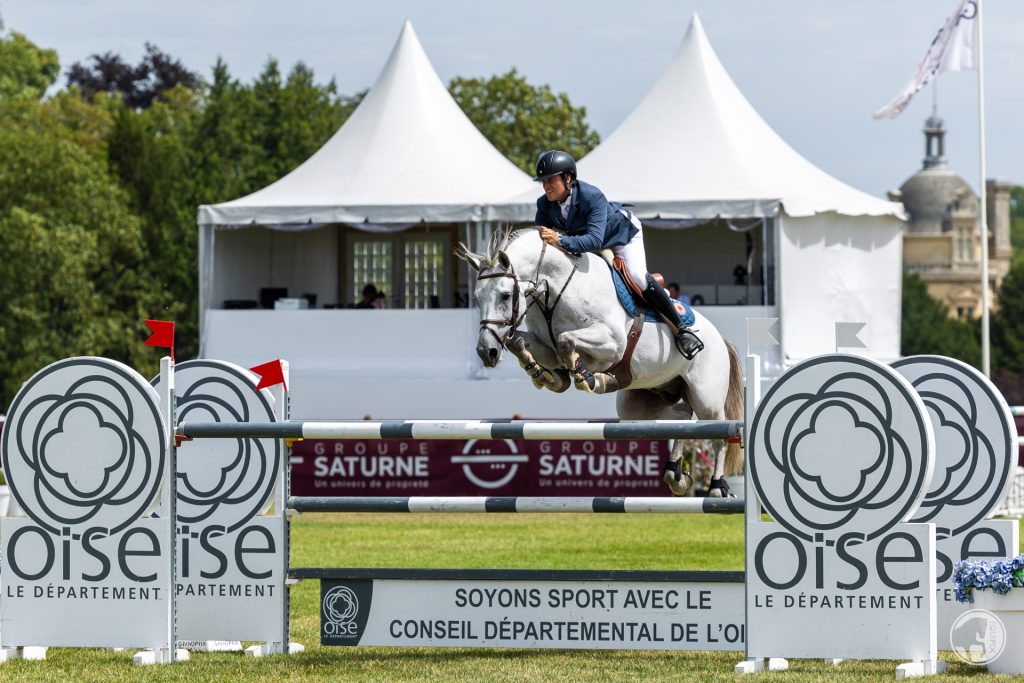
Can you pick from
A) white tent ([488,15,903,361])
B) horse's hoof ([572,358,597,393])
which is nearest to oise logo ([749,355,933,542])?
horse's hoof ([572,358,597,393])

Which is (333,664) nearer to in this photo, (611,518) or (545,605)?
(545,605)

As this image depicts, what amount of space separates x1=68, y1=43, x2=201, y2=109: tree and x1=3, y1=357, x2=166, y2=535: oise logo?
1932 inches

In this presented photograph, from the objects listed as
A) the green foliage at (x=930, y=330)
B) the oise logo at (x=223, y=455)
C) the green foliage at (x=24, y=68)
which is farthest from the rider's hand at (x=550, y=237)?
the green foliage at (x=930, y=330)

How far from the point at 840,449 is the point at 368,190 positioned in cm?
1528

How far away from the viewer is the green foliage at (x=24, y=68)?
162 ft

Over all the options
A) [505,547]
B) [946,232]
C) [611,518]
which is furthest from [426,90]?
[946,232]

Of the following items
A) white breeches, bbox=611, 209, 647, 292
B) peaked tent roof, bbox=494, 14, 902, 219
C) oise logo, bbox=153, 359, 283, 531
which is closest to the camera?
oise logo, bbox=153, 359, 283, 531

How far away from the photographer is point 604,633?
6270 mm

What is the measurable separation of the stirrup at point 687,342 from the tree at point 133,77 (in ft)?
159

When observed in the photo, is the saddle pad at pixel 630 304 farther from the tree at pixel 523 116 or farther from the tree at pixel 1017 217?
the tree at pixel 1017 217

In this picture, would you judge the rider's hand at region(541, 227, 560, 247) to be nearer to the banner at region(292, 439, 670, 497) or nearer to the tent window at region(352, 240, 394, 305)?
the banner at region(292, 439, 670, 497)

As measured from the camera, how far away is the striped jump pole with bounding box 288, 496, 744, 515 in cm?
614

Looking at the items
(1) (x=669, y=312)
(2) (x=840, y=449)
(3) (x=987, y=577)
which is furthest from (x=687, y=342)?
(3) (x=987, y=577)

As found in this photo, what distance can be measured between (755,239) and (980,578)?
51.2 ft
